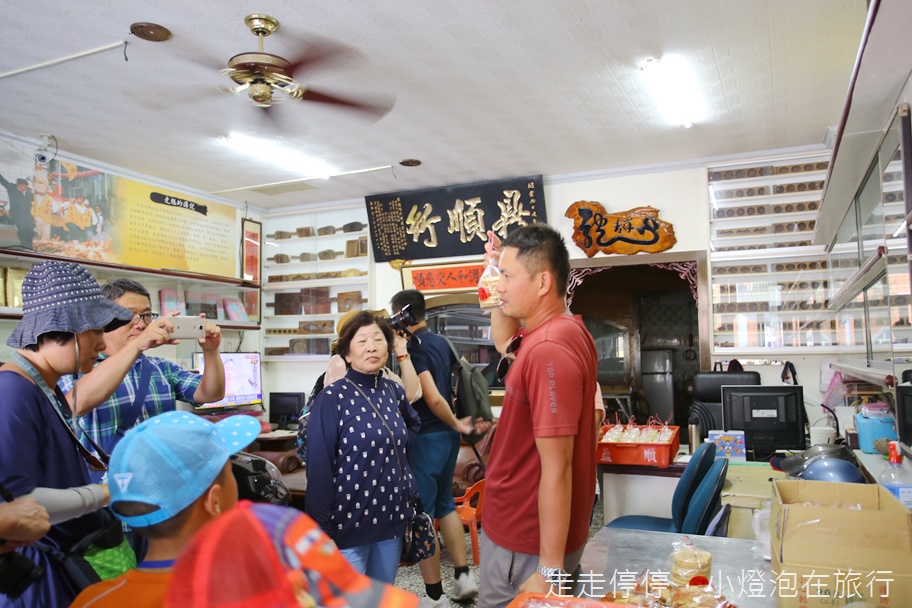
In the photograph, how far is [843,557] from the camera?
131cm

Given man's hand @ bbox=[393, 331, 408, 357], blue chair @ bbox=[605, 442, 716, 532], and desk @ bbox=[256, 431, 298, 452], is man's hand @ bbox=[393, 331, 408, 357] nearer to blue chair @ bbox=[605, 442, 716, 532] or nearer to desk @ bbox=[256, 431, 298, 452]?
blue chair @ bbox=[605, 442, 716, 532]

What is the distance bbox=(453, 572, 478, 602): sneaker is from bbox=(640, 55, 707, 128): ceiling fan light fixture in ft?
10.2

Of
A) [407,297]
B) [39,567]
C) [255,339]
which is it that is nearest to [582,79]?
[407,297]

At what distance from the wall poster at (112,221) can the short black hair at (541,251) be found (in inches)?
174

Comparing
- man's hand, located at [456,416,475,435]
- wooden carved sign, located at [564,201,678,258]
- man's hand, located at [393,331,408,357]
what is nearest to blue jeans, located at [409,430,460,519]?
man's hand, located at [456,416,475,435]

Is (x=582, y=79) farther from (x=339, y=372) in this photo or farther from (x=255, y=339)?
(x=255, y=339)

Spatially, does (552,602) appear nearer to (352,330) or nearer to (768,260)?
(352,330)

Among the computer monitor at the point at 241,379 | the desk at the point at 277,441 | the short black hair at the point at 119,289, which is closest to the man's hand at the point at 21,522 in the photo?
the short black hair at the point at 119,289

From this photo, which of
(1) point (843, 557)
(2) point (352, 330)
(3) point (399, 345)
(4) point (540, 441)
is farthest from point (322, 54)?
(1) point (843, 557)

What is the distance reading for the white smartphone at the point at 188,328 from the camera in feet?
7.27

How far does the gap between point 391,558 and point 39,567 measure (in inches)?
50.2

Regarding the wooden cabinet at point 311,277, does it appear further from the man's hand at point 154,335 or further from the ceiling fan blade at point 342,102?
the man's hand at point 154,335

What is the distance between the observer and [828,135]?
4.92 m

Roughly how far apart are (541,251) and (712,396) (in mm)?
3542
